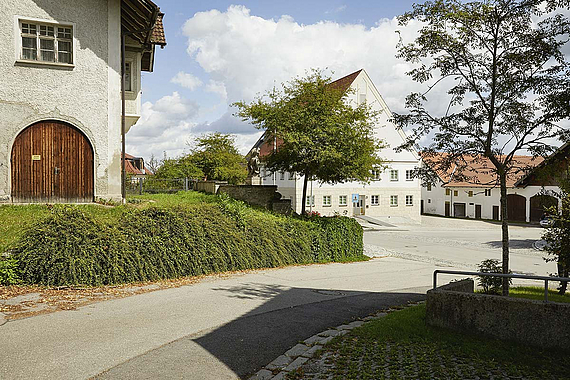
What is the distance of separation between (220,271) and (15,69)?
32.0ft

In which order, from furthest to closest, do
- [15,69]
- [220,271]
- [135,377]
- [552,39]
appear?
[15,69]
[220,271]
[552,39]
[135,377]

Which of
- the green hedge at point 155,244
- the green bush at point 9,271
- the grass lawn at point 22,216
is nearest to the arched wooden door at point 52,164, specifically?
the grass lawn at point 22,216

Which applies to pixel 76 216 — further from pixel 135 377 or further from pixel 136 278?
pixel 135 377

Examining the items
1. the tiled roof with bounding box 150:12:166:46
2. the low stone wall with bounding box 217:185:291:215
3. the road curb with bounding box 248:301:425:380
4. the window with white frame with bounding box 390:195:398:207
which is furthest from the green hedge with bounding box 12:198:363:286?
the window with white frame with bounding box 390:195:398:207

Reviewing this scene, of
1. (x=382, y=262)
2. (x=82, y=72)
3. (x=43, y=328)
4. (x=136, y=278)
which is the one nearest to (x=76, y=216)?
(x=136, y=278)

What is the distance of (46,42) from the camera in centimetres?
1734

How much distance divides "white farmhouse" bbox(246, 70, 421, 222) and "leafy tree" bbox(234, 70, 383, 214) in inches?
953

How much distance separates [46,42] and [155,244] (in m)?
9.29

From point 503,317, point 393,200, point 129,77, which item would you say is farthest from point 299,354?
point 393,200

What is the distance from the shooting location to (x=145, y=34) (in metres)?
19.9

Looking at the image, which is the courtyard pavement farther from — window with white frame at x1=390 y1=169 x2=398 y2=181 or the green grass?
window with white frame at x1=390 y1=169 x2=398 y2=181

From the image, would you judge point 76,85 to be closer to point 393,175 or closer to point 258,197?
point 258,197

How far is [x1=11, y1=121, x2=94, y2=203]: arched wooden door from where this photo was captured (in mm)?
17109

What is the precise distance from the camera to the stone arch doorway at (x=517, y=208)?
51.3 meters
